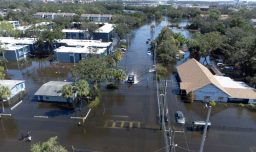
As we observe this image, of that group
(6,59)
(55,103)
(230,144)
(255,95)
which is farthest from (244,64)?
(6,59)

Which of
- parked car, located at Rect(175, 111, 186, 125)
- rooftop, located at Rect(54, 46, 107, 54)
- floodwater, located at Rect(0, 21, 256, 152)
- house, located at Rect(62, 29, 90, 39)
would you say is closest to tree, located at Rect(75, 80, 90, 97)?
floodwater, located at Rect(0, 21, 256, 152)

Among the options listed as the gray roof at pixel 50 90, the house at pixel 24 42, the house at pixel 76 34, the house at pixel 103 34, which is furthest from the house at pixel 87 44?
the gray roof at pixel 50 90

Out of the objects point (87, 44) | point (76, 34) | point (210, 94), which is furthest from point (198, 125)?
point (76, 34)

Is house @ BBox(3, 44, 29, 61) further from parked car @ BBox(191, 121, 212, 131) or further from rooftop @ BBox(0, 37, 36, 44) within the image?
parked car @ BBox(191, 121, 212, 131)

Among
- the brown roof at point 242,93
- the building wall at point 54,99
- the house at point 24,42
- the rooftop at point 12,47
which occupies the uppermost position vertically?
the house at point 24,42

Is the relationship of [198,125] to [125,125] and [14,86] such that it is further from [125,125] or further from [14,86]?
[14,86]

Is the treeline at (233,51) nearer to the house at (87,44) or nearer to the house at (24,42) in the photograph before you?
the house at (87,44)
